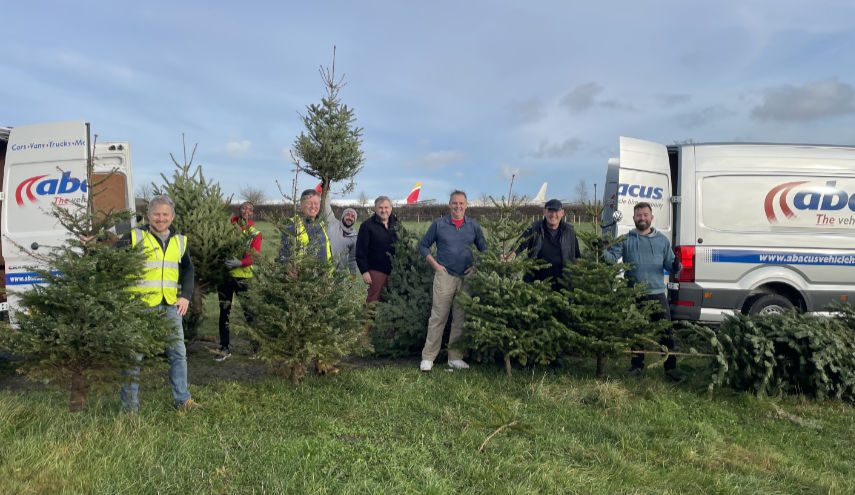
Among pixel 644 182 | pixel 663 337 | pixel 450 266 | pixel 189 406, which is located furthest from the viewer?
pixel 644 182

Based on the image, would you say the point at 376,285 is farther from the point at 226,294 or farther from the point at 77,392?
the point at 77,392

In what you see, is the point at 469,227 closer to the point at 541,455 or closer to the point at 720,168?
the point at 541,455

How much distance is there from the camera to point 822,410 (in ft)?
15.6

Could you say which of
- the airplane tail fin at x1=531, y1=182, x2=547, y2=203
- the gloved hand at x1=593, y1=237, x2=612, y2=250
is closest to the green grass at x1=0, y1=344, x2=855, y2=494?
the gloved hand at x1=593, y1=237, x2=612, y2=250

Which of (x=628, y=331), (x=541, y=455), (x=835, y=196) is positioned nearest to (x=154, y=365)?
(x=541, y=455)

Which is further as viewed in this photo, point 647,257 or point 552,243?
point 552,243

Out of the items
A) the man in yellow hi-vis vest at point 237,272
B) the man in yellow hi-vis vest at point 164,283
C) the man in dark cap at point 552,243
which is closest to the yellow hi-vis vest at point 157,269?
the man in yellow hi-vis vest at point 164,283

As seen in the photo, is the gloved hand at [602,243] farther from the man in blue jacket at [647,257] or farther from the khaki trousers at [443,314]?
the khaki trousers at [443,314]

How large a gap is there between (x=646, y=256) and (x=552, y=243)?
3.44ft

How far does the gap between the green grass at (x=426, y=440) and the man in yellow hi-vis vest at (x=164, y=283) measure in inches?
8.2

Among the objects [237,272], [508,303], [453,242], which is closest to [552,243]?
[508,303]

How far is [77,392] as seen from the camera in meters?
4.07

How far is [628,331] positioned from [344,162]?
5.59m

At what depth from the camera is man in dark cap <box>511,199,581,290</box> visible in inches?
224
